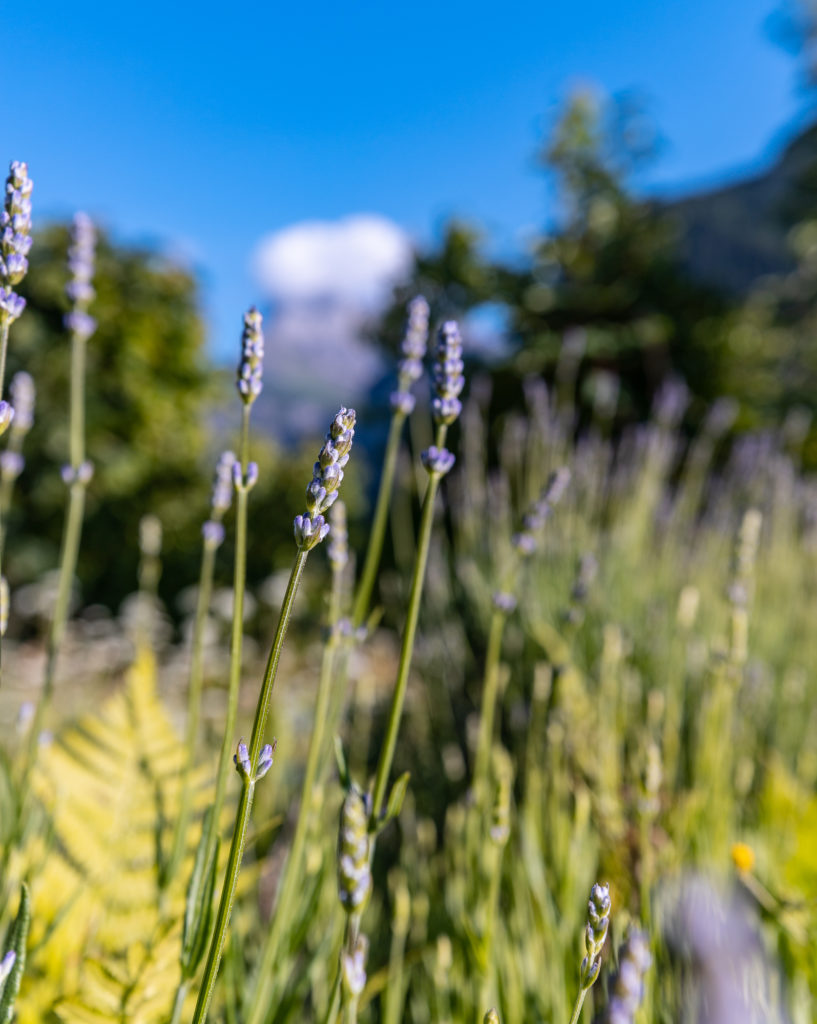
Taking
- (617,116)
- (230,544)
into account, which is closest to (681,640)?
(230,544)

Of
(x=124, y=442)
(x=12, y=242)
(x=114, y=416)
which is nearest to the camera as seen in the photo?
(x=12, y=242)

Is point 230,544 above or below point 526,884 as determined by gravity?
above

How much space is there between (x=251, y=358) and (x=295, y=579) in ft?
0.96

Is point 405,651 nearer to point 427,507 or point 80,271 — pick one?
point 427,507

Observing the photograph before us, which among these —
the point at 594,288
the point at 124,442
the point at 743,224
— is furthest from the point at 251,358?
the point at 743,224

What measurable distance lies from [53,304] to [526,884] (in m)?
7.62

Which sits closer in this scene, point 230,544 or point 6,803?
point 6,803

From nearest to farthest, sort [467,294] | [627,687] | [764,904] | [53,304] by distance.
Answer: [764,904] → [627,687] → [53,304] → [467,294]

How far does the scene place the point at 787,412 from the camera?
847cm

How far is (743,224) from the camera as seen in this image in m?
14.9

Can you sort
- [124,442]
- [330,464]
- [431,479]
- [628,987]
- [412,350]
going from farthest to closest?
[124,442]
[412,350]
[431,479]
[330,464]
[628,987]

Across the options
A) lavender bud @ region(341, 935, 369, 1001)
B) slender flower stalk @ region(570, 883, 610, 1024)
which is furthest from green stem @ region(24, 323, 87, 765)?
slender flower stalk @ region(570, 883, 610, 1024)

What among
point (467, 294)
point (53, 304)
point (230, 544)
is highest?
point (467, 294)

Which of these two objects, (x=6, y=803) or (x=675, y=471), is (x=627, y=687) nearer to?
(x=6, y=803)
